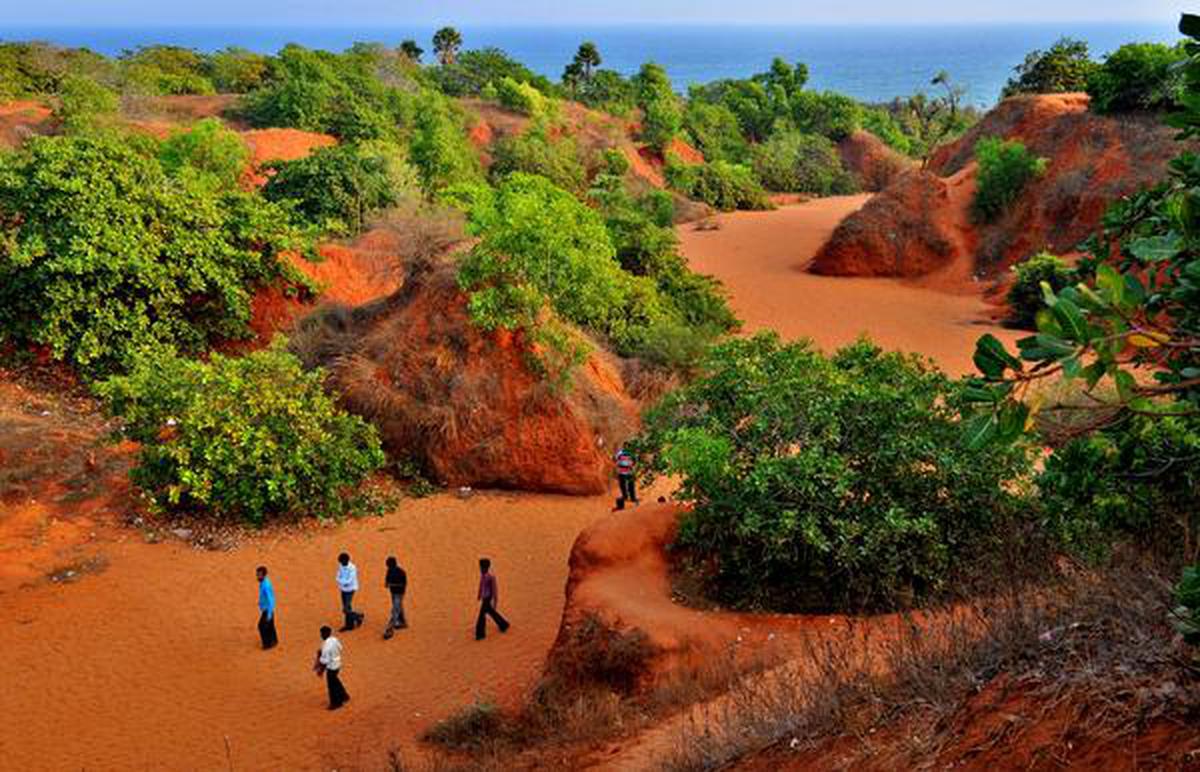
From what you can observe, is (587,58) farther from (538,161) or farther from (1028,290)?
(1028,290)

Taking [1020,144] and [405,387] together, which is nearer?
[405,387]

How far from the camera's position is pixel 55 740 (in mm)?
10070

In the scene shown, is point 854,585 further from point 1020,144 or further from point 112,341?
point 1020,144

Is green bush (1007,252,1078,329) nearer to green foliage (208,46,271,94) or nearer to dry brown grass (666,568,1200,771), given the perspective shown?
dry brown grass (666,568,1200,771)

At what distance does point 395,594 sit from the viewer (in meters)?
11.9

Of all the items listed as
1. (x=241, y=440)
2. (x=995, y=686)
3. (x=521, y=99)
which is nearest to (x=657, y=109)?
(x=521, y=99)

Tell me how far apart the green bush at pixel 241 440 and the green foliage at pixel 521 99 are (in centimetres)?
3747

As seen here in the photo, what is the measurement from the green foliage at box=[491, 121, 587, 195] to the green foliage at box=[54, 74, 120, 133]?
14.7 metres

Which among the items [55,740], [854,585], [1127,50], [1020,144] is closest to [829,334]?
A: [1020,144]

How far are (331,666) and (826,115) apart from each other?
55.6 m

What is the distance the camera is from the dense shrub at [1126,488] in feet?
17.4

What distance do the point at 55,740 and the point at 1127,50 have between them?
109 ft

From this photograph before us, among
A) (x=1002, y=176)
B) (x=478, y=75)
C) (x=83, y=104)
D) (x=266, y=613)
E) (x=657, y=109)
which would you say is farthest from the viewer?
(x=478, y=75)

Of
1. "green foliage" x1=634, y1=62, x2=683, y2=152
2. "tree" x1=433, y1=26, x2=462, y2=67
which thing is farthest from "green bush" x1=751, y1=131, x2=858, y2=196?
"tree" x1=433, y1=26, x2=462, y2=67
